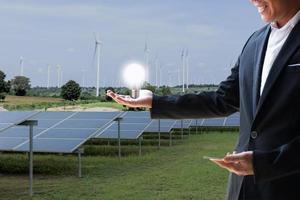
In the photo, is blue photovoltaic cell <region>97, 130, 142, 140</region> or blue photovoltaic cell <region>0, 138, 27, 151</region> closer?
blue photovoltaic cell <region>0, 138, 27, 151</region>

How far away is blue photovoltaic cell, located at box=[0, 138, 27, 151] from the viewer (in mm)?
9117

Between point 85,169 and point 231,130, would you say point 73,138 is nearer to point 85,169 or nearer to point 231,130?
point 85,169

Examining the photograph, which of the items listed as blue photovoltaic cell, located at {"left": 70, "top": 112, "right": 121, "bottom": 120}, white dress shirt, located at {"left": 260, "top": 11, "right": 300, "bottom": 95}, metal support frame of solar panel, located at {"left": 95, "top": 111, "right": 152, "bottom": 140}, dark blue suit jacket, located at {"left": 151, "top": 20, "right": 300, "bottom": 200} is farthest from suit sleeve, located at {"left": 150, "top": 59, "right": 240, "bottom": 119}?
metal support frame of solar panel, located at {"left": 95, "top": 111, "right": 152, "bottom": 140}

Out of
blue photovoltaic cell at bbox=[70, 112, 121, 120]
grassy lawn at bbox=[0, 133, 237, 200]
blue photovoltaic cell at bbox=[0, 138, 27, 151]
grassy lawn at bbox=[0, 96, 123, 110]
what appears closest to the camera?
grassy lawn at bbox=[0, 133, 237, 200]

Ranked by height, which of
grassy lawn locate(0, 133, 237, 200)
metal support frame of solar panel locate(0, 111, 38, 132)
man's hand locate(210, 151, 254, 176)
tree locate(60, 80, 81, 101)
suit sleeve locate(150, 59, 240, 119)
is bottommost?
grassy lawn locate(0, 133, 237, 200)

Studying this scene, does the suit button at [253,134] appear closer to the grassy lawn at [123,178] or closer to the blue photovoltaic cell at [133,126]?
the grassy lawn at [123,178]

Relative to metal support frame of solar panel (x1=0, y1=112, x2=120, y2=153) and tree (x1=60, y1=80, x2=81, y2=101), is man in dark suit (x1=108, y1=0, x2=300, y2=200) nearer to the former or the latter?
metal support frame of solar panel (x1=0, y1=112, x2=120, y2=153)

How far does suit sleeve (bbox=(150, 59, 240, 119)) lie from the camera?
2.02m

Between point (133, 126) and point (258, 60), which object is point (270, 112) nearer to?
point (258, 60)

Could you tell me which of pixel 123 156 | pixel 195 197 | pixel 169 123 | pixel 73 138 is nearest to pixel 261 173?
pixel 195 197

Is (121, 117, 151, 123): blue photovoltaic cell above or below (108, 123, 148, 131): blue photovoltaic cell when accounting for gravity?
above

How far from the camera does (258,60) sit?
1.77 meters

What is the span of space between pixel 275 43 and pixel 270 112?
27cm

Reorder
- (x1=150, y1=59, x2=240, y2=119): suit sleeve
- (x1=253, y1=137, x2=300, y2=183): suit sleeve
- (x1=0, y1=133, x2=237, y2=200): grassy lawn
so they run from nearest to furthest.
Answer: (x1=253, y1=137, x2=300, y2=183): suit sleeve → (x1=150, y1=59, x2=240, y2=119): suit sleeve → (x1=0, y1=133, x2=237, y2=200): grassy lawn
